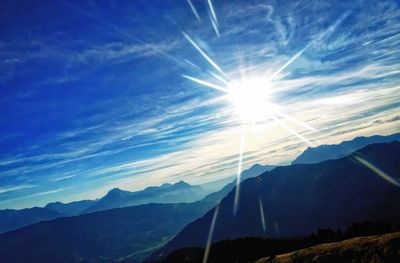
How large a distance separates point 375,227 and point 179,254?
8537 centimetres

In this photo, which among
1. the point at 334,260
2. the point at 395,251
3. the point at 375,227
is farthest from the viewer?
the point at 375,227

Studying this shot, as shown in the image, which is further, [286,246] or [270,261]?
[286,246]

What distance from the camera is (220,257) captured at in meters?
95.8

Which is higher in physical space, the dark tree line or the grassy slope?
the grassy slope

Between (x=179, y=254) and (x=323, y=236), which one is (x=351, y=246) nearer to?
(x=323, y=236)

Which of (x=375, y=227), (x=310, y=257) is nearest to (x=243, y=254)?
(x=375, y=227)

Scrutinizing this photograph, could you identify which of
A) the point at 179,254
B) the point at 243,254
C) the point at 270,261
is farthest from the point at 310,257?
the point at 179,254

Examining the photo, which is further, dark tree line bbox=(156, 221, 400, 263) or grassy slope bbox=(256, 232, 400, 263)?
dark tree line bbox=(156, 221, 400, 263)

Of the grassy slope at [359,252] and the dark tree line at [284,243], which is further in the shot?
the dark tree line at [284,243]

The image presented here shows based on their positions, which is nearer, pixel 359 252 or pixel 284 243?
pixel 359 252

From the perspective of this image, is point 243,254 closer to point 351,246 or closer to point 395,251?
point 351,246

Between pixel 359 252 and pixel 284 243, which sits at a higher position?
pixel 359 252

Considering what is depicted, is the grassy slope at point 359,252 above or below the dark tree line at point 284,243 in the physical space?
above

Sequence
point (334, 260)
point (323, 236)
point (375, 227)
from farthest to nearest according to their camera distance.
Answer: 1. point (323, 236)
2. point (375, 227)
3. point (334, 260)
